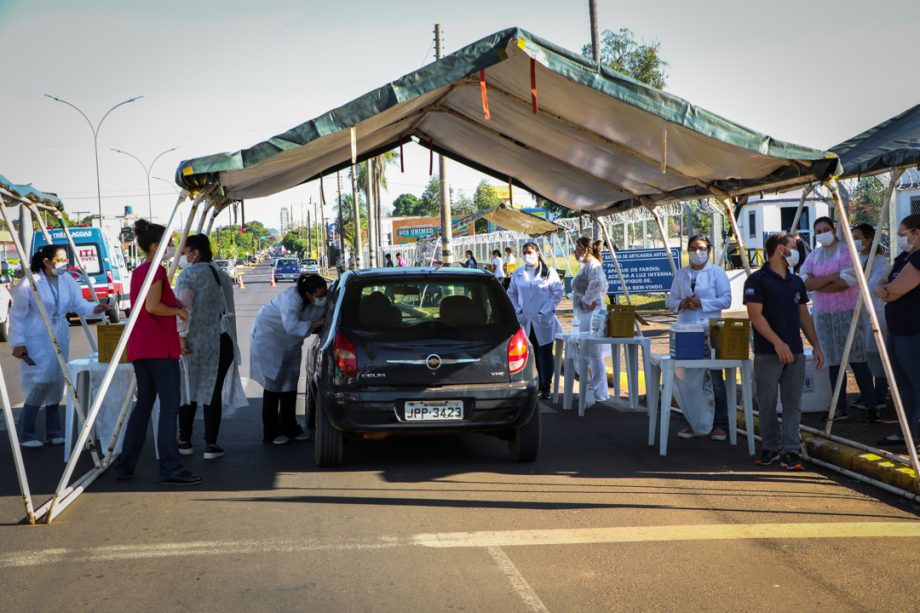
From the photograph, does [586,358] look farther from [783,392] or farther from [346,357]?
[346,357]

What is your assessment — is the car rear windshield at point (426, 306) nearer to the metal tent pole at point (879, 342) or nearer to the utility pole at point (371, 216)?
the metal tent pole at point (879, 342)

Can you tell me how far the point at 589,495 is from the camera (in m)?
6.84

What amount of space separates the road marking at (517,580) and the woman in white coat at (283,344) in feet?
12.2

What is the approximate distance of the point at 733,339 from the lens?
8297mm

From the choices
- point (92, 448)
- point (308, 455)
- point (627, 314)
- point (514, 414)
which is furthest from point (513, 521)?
point (627, 314)

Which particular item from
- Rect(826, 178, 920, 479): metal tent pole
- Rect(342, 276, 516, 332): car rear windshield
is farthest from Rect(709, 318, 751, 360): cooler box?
Rect(342, 276, 516, 332): car rear windshield

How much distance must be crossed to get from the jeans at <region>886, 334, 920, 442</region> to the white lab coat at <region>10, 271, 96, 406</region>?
703 centimetres

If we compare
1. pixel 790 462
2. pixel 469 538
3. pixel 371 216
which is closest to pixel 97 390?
pixel 469 538

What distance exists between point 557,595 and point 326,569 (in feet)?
4.09

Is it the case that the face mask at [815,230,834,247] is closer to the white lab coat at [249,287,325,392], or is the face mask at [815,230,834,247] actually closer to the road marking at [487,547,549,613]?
the white lab coat at [249,287,325,392]

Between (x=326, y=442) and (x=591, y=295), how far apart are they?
14.9 feet

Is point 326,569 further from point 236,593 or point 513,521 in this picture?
point 513,521

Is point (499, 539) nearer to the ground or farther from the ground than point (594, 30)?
nearer to the ground

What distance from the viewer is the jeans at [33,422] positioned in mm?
8977
